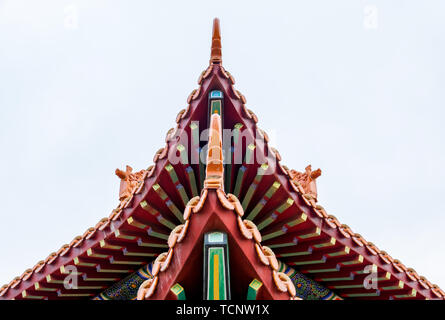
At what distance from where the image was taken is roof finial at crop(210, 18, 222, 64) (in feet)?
15.3

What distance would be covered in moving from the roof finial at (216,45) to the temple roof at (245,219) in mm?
14

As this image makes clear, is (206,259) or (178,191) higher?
(178,191)

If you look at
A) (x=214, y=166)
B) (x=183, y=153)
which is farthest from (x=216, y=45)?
(x=214, y=166)

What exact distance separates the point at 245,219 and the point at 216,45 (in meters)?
2.33

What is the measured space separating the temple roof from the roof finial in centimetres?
1

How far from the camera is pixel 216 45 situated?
4.77 meters

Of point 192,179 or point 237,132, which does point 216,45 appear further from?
point 192,179

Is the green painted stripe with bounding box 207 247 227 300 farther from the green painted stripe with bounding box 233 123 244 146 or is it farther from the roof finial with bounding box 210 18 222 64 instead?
the roof finial with bounding box 210 18 222 64

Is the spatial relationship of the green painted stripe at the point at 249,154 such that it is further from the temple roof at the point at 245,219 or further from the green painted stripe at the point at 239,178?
the green painted stripe at the point at 239,178

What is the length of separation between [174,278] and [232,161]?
2.08 m

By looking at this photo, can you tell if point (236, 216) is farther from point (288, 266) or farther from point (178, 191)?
point (288, 266)

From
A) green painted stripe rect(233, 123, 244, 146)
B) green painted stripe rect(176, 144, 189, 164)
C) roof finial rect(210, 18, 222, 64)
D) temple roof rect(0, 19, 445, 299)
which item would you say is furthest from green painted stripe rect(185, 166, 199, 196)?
roof finial rect(210, 18, 222, 64)
